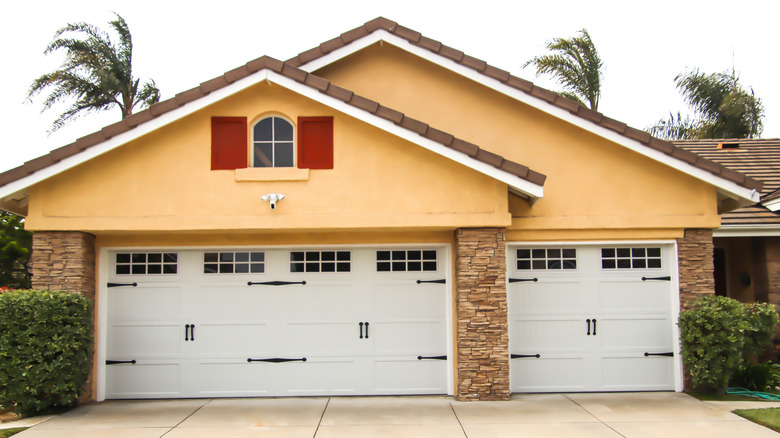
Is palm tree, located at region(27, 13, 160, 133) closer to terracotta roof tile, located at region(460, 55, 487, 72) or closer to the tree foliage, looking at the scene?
the tree foliage

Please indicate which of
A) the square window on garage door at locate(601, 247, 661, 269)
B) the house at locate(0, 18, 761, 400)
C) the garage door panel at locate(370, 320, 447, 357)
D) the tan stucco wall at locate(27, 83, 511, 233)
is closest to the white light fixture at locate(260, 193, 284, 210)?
the tan stucco wall at locate(27, 83, 511, 233)

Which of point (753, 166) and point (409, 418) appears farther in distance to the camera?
point (753, 166)

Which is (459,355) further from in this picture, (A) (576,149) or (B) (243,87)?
(B) (243,87)

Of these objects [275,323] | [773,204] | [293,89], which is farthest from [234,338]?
[773,204]

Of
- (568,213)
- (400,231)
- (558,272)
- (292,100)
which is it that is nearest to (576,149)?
(568,213)

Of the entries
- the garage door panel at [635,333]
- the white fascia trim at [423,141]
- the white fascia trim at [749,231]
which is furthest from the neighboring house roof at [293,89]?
the white fascia trim at [749,231]

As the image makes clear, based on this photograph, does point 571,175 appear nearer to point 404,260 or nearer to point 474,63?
point 474,63

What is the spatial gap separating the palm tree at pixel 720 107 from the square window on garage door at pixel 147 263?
879 inches

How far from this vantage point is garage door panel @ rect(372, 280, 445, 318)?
10.3 meters

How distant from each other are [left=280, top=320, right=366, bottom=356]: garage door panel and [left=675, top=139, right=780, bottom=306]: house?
21.3ft

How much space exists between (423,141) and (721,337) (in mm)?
4948

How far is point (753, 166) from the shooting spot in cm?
1434

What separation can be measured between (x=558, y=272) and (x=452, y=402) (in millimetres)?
2594

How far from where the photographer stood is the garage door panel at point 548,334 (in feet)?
33.7
